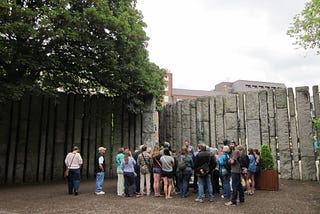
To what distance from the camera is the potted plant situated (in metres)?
8.98

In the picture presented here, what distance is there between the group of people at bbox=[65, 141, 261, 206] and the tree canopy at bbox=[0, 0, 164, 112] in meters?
3.79

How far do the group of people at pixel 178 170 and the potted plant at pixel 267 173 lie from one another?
0.86 feet

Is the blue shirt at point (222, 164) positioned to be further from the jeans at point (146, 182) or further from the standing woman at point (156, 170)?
the jeans at point (146, 182)

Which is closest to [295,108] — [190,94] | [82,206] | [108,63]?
[108,63]

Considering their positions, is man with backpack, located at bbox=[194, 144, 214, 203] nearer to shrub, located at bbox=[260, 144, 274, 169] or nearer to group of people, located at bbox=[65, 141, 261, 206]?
group of people, located at bbox=[65, 141, 261, 206]

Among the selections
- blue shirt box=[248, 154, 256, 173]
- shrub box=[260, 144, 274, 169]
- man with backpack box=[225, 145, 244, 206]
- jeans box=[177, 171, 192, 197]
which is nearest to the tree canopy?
jeans box=[177, 171, 192, 197]

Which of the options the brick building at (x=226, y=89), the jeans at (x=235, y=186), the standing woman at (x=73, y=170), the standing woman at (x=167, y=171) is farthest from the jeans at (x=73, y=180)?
the brick building at (x=226, y=89)

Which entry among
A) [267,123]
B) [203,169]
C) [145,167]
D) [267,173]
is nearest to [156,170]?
[145,167]

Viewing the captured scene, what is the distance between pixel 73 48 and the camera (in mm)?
10781

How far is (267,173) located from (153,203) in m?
3.99

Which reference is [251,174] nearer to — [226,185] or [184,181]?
[226,185]

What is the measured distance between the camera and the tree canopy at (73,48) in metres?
9.20

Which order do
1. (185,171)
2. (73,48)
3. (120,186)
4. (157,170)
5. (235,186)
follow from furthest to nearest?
1. (73,48)
2. (120,186)
3. (157,170)
4. (185,171)
5. (235,186)

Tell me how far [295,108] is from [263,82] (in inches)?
2667
